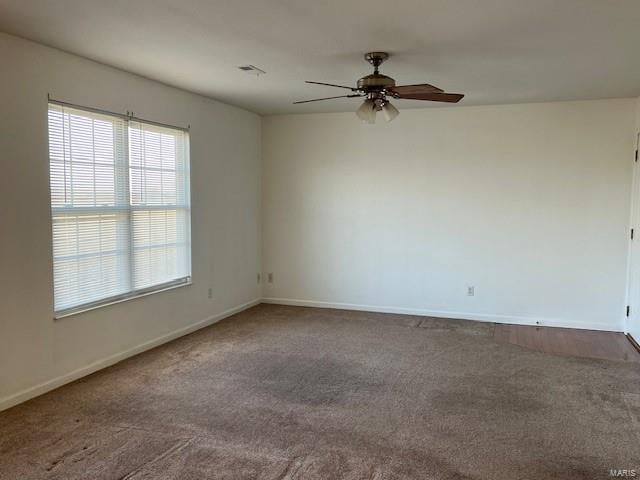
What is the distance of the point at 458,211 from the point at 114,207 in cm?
376

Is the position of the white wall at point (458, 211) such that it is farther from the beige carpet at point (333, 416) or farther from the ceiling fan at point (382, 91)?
the ceiling fan at point (382, 91)

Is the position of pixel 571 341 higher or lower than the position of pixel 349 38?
lower

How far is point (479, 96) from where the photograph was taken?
502 centimetres

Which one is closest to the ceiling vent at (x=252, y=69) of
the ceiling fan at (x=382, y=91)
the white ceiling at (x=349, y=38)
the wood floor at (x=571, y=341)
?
the white ceiling at (x=349, y=38)

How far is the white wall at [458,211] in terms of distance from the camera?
5.30 meters

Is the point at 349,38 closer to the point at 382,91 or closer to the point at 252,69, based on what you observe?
the point at 382,91

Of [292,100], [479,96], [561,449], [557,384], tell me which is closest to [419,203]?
[479,96]

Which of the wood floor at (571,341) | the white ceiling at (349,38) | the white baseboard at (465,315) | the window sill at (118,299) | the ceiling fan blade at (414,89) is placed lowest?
the wood floor at (571,341)

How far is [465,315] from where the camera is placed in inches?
228

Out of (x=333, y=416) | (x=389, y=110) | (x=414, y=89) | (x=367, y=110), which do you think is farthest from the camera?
(x=389, y=110)

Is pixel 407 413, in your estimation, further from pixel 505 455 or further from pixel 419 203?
pixel 419 203

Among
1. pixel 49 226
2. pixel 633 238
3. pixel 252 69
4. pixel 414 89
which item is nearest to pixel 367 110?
pixel 414 89

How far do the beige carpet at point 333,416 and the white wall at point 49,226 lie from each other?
0.23 metres

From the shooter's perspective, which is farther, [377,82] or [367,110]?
[367,110]
